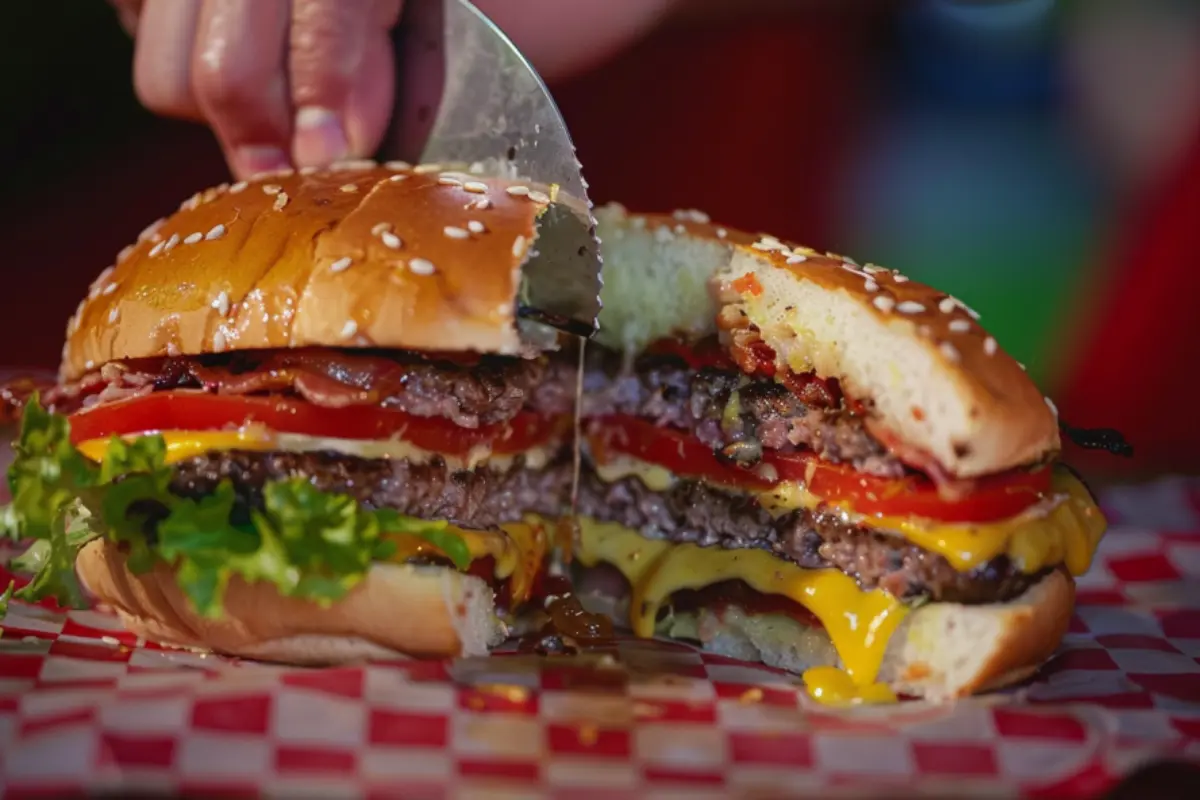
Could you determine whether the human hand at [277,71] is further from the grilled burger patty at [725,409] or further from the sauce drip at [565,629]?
the sauce drip at [565,629]

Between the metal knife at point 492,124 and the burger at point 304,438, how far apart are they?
11 cm

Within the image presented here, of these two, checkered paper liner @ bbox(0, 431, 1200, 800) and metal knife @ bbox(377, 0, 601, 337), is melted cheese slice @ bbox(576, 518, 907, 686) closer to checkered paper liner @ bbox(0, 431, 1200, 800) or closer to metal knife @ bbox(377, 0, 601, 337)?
checkered paper liner @ bbox(0, 431, 1200, 800)

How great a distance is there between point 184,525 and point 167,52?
5.52 ft

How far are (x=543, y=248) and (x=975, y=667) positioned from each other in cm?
150

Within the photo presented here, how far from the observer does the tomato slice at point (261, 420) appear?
2.52 m

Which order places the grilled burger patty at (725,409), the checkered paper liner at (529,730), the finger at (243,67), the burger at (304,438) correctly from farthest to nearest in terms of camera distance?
the finger at (243,67)
the grilled burger patty at (725,409)
the burger at (304,438)
the checkered paper liner at (529,730)

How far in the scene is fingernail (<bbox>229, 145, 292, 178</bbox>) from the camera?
3.32m

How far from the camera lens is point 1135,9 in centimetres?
563

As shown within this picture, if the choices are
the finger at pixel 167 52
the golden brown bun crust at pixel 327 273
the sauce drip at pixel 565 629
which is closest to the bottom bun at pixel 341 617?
the sauce drip at pixel 565 629

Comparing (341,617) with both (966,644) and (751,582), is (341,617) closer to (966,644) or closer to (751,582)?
(751,582)

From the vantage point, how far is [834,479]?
280cm

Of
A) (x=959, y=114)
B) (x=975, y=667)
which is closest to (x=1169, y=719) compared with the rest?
(x=975, y=667)

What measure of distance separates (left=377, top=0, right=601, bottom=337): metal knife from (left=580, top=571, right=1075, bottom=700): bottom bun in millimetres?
1083

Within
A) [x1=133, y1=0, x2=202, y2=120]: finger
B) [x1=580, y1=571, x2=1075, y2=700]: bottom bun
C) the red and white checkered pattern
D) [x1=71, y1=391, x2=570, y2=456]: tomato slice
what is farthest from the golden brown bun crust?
[x1=580, y1=571, x2=1075, y2=700]: bottom bun
